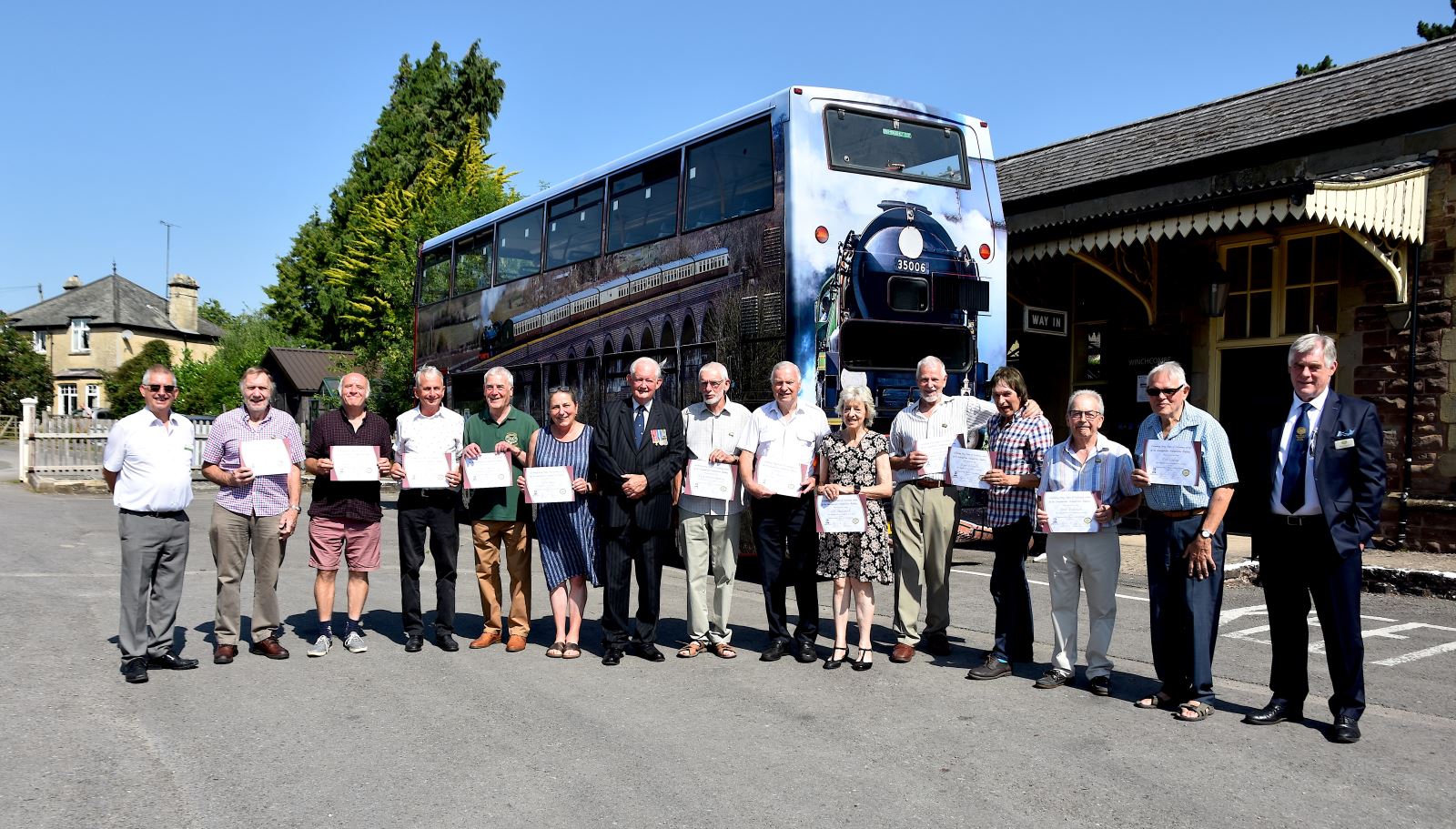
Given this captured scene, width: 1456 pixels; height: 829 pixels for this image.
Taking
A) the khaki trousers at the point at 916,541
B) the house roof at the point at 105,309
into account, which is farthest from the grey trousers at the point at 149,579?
the house roof at the point at 105,309

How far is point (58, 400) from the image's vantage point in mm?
67062

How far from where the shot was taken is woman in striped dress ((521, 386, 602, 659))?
6992 mm

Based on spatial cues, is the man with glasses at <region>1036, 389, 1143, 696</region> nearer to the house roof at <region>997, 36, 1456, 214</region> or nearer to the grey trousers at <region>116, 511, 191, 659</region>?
the grey trousers at <region>116, 511, 191, 659</region>

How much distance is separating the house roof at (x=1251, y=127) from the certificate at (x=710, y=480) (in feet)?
33.4

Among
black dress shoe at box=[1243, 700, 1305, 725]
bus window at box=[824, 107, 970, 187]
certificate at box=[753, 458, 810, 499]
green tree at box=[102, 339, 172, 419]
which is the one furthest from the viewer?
green tree at box=[102, 339, 172, 419]

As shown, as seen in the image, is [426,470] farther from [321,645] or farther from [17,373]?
[17,373]

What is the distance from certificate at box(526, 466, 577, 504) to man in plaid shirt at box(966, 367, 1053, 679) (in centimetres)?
255

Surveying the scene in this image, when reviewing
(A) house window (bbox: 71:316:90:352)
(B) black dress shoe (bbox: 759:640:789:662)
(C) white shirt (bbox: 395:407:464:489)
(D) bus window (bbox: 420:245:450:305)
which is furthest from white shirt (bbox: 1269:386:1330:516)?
(A) house window (bbox: 71:316:90:352)

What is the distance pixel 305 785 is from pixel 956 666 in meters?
3.83

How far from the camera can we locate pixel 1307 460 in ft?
17.1

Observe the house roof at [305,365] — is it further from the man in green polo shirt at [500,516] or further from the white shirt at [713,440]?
the white shirt at [713,440]

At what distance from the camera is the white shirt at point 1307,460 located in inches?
205

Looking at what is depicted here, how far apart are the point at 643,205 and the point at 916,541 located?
21.9 ft

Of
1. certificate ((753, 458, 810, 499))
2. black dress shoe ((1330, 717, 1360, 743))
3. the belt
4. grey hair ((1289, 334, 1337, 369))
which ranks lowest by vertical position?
black dress shoe ((1330, 717, 1360, 743))
